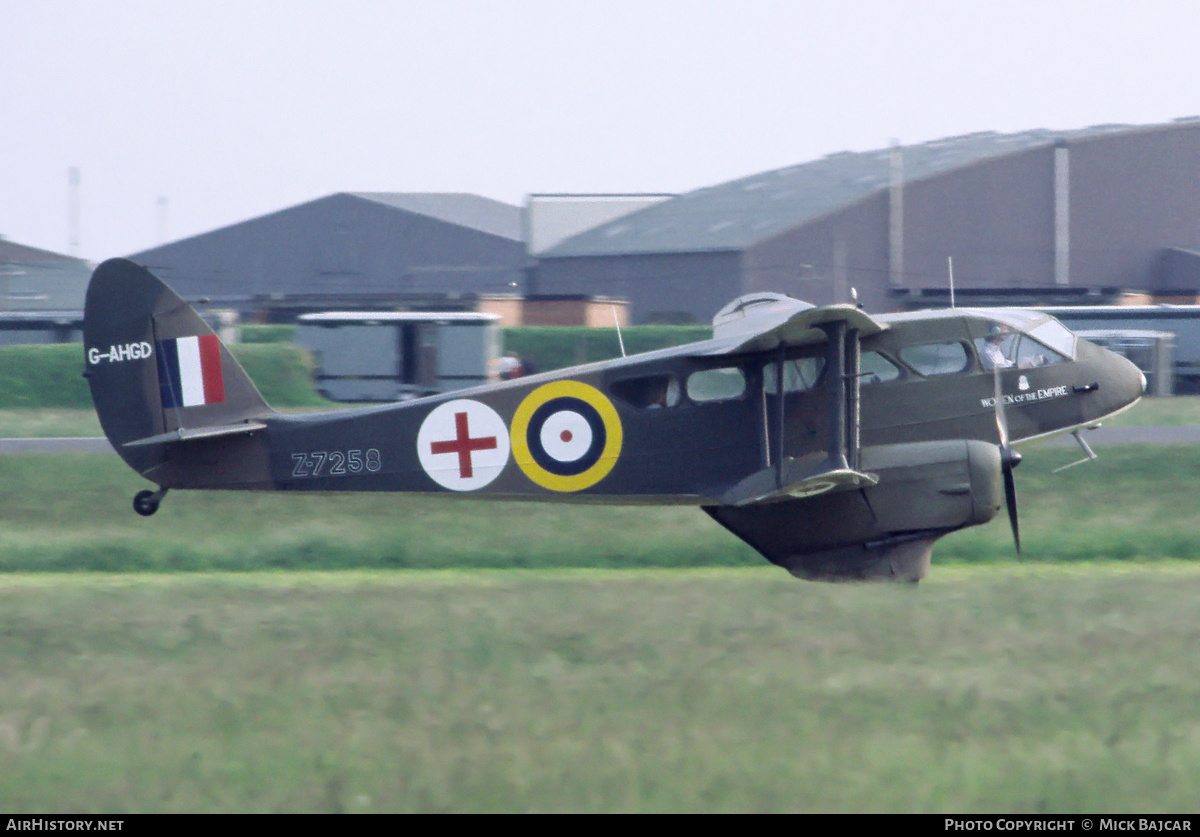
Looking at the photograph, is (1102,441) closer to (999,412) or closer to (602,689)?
(999,412)

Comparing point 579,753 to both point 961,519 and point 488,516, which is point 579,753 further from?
point 488,516

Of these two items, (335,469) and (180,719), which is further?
(335,469)

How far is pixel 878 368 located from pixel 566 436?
3.20 m

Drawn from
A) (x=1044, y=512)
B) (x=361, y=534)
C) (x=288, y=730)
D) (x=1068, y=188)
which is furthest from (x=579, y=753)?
(x=1068, y=188)

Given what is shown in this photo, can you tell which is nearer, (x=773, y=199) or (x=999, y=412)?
(x=999, y=412)

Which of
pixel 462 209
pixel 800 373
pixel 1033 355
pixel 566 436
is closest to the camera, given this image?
pixel 800 373

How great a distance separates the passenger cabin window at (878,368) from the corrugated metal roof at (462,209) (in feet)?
190

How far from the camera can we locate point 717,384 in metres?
13.1

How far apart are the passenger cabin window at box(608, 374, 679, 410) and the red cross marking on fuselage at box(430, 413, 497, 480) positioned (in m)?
1.42

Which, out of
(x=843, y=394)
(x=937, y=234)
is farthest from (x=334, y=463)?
(x=937, y=234)

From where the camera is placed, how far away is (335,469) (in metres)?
13.6

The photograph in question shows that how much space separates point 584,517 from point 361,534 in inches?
114

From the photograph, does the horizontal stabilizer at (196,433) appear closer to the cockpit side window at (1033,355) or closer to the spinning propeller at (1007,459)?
the spinning propeller at (1007,459)

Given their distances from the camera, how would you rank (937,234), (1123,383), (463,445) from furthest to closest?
(937,234) < (463,445) < (1123,383)
